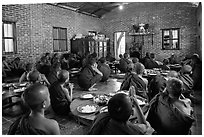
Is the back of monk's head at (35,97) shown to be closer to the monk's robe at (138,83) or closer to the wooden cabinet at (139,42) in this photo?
the monk's robe at (138,83)

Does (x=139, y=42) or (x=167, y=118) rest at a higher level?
(x=139, y=42)

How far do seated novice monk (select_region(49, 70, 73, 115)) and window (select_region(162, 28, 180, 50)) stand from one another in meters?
6.86

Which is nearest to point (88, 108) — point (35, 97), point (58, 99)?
point (35, 97)

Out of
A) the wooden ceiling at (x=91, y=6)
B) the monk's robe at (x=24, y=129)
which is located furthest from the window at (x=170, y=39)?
the monk's robe at (x=24, y=129)

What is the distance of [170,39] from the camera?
8.67 m

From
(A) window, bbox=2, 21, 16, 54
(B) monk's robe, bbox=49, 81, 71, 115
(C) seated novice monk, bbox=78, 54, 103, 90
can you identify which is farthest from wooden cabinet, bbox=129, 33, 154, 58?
(B) monk's robe, bbox=49, 81, 71, 115

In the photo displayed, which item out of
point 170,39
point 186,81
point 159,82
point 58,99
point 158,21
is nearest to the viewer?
point 58,99

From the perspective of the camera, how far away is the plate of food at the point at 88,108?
1.89 meters

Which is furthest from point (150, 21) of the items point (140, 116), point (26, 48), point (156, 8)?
point (140, 116)

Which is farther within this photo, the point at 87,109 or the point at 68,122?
the point at 68,122

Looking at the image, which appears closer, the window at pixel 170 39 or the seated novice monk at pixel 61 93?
the seated novice monk at pixel 61 93

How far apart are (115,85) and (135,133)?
13.9ft

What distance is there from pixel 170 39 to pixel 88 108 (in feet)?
24.9

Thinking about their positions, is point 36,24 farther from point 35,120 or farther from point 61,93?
point 35,120
